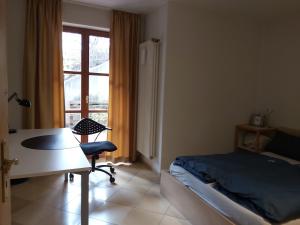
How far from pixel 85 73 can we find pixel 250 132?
9.60 ft

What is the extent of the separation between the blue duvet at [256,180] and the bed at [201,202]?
0.18 ft

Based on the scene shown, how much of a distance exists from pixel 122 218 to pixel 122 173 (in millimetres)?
1272

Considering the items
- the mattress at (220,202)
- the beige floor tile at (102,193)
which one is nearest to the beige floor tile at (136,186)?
the beige floor tile at (102,193)

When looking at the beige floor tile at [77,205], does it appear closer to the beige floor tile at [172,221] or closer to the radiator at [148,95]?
the beige floor tile at [172,221]

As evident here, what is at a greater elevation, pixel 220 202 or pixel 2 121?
pixel 2 121

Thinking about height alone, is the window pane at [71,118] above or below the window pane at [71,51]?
below

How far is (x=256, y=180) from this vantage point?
2.28 m

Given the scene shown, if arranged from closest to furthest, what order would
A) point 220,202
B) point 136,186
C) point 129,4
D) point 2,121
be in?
point 2,121 < point 220,202 < point 136,186 < point 129,4

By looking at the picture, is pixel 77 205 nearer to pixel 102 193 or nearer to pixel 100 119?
pixel 102 193

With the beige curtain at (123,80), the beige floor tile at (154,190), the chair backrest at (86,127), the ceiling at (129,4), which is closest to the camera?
the beige floor tile at (154,190)

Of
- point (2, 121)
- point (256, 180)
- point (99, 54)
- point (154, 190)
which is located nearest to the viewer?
point (2, 121)

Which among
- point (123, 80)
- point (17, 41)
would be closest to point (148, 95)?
point (123, 80)

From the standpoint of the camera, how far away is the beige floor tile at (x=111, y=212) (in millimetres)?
2545

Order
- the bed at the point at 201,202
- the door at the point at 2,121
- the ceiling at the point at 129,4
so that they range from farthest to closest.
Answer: the ceiling at the point at 129,4 < the bed at the point at 201,202 < the door at the point at 2,121
